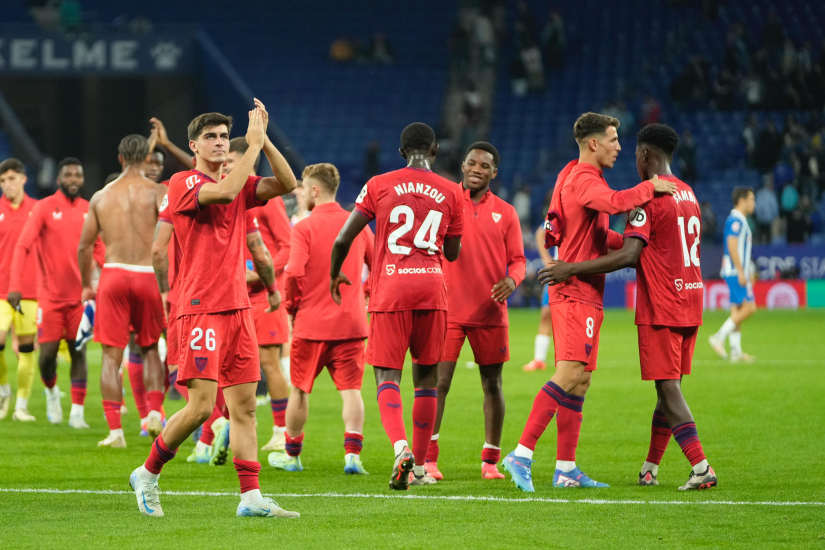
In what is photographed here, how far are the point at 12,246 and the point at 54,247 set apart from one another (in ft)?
3.79

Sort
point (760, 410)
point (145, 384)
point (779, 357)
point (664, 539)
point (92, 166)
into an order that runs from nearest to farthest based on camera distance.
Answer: point (664, 539)
point (145, 384)
point (760, 410)
point (779, 357)
point (92, 166)

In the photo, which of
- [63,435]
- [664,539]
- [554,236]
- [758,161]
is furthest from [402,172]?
[758,161]

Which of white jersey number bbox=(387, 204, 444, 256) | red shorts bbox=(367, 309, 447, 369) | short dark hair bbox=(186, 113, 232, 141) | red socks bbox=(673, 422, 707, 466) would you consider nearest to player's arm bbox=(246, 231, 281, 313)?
red shorts bbox=(367, 309, 447, 369)

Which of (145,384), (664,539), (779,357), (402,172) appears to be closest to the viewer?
(664,539)

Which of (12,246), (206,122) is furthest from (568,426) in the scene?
(12,246)

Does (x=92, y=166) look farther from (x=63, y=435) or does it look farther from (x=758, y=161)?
(x=63, y=435)

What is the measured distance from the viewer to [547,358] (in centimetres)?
1811

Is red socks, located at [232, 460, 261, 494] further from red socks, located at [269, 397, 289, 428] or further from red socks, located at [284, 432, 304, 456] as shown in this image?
red socks, located at [269, 397, 289, 428]

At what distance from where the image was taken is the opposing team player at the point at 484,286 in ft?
26.2

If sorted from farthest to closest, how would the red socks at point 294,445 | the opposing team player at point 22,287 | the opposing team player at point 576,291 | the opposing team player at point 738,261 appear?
the opposing team player at point 738,261, the opposing team player at point 22,287, the red socks at point 294,445, the opposing team player at point 576,291

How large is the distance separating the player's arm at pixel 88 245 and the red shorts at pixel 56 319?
4.53 feet

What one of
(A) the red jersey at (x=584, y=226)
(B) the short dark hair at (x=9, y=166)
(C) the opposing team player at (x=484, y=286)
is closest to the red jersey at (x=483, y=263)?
(C) the opposing team player at (x=484, y=286)

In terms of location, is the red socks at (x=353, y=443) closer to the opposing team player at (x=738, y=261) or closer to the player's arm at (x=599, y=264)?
the player's arm at (x=599, y=264)

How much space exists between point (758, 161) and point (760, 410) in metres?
20.1
